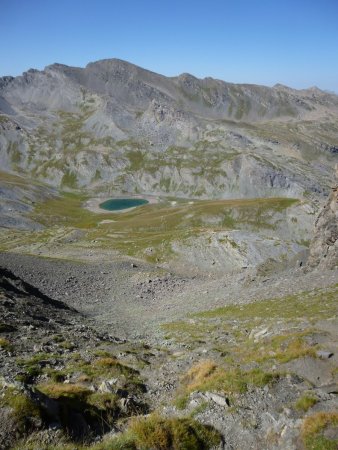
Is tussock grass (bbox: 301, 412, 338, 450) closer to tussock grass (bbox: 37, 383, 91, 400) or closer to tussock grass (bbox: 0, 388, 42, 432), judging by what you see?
tussock grass (bbox: 37, 383, 91, 400)

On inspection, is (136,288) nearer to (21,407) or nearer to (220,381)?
(220,381)

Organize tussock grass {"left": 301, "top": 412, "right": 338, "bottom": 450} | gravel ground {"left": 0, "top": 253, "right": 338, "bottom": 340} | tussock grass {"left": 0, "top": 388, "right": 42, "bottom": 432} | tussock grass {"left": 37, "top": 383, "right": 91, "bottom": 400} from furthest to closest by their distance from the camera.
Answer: gravel ground {"left": 0, "top": 253, "right": 338, "bottom": 340} < tussock grass {"left": 37, "top": 383, "right": 91, "bottom": 400} < tussock grass {"left": 0, "top": 388, "right": 42, "bottom": 432} < tussock grass {"left": 301, "top": 412, "right": 338, "bottom": 450}

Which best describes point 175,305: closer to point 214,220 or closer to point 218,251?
point 218,251

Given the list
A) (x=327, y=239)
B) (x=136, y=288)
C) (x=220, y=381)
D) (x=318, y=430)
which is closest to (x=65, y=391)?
(x=220, y=381)

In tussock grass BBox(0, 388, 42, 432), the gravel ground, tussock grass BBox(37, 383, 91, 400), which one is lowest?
the gravel ground

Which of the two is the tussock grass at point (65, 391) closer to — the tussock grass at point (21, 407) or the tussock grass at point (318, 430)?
the tussock grass at point (21, 407)

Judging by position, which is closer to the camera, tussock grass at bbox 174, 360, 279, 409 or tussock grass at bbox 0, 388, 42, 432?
tussock grass at bbox 0, 388, 42, 432

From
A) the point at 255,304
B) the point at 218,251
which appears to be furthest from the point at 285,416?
the point at 218,251

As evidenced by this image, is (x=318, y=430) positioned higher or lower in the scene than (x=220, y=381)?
higher

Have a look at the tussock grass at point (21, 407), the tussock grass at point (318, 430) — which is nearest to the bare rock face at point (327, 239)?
the tussock grass at point (318, 430)

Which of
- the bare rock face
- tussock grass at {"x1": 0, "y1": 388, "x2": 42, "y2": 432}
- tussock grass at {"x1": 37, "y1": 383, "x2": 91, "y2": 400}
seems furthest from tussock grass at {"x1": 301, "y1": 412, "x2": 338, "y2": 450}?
the bare rock face
